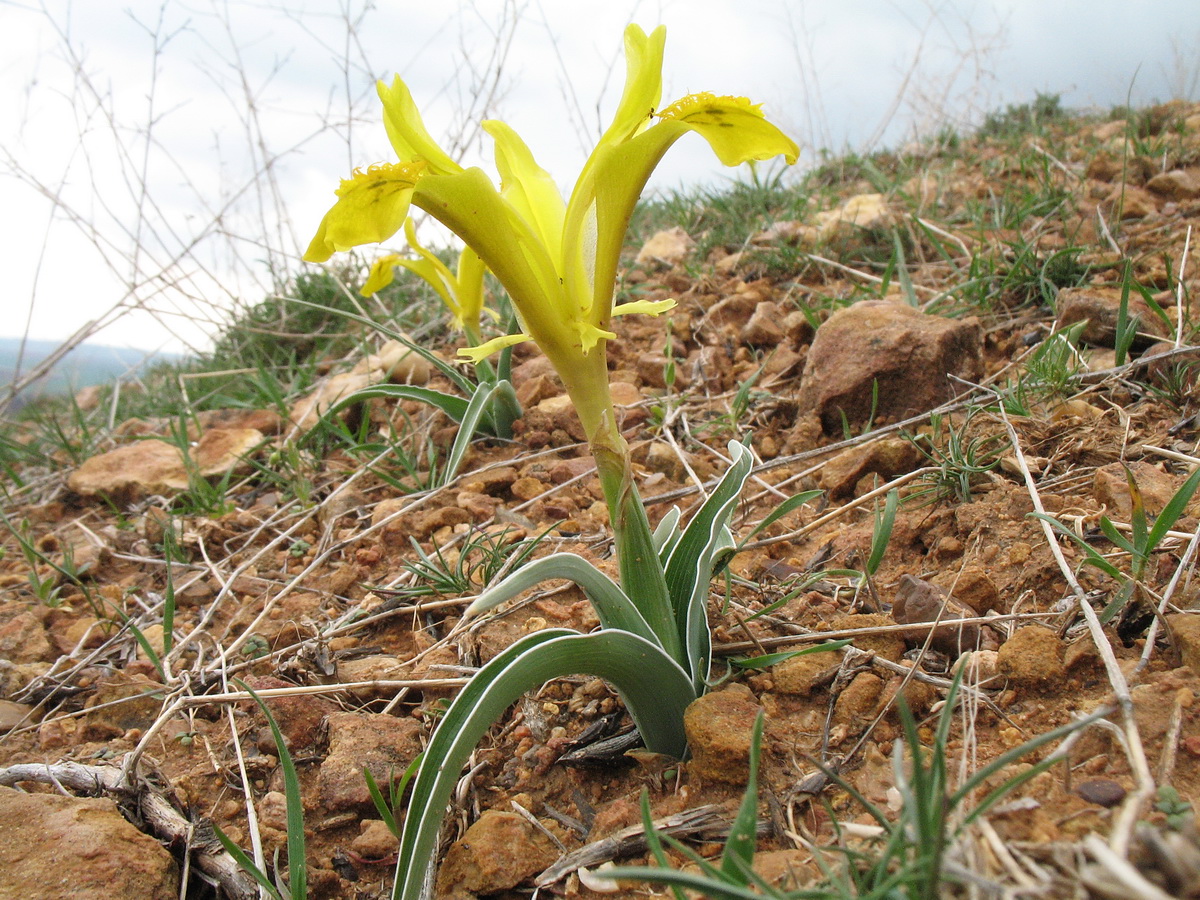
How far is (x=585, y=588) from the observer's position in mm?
1037

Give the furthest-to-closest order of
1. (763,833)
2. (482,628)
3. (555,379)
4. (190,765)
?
(555,379)
(482,628)
(190,765)
(763,833)

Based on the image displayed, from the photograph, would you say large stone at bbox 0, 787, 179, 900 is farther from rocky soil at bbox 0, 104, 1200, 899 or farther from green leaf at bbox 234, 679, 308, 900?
green leaf at bbox 234, 679, 308, 900

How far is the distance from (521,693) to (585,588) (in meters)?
0.16

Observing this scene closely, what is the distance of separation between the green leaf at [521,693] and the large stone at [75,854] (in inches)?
16.8

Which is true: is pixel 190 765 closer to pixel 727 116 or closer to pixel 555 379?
pixel 727 116

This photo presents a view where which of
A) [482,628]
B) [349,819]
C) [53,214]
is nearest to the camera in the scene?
[349,819]

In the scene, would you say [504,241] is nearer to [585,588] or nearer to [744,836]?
[585,588]

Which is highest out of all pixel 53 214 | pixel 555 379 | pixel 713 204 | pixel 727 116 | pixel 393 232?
pixel 53 214

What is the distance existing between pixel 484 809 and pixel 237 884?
0.36 m

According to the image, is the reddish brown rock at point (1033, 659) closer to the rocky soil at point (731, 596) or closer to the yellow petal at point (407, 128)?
the rocky soil at point (731, 596)

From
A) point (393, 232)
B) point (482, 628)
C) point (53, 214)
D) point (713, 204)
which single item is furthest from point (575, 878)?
point (53, 214)

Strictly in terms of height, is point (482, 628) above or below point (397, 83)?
below

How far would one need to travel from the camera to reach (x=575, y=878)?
0.98 metres

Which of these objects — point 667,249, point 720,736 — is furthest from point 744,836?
point 667,249
